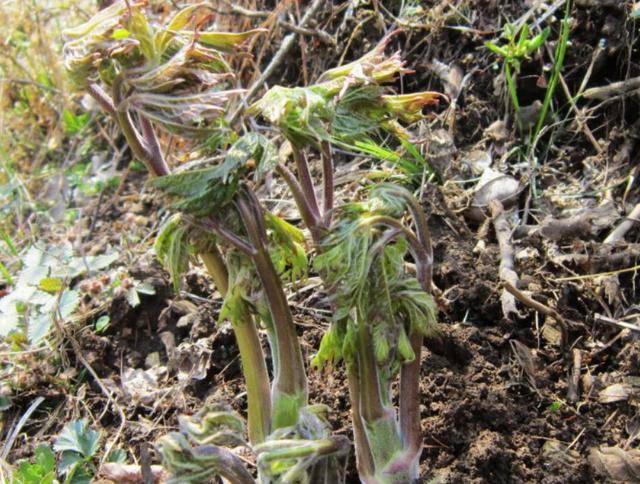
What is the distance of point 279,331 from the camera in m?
1.65

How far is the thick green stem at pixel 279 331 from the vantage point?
1588mm

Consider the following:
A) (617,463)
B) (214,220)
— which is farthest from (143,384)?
(617,463)

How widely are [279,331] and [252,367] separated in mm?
157

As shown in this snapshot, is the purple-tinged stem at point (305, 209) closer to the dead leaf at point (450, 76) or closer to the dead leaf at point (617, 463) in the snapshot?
the dead leaf at point (617, 463)

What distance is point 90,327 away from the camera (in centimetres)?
261

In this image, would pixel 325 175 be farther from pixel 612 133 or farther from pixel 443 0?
pixel 443 0

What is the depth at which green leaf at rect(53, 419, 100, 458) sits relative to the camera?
2133 mm

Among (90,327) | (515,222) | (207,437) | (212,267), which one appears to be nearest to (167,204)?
(212,267)

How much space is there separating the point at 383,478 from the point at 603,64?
77.9 inches

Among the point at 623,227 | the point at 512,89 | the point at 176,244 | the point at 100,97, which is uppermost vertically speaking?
the point at 100,97

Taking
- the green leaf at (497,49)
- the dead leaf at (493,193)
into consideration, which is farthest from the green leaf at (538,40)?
the dead leaf at (493,193)

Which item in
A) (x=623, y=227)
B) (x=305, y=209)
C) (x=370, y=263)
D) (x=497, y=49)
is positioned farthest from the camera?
(x=497, y=49)

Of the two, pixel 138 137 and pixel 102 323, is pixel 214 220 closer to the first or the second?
pixel 138 137

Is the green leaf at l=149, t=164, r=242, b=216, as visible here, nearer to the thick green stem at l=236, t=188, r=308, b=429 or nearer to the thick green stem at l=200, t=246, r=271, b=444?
the thick green stem at l=236, t=188, r=308, b=429
